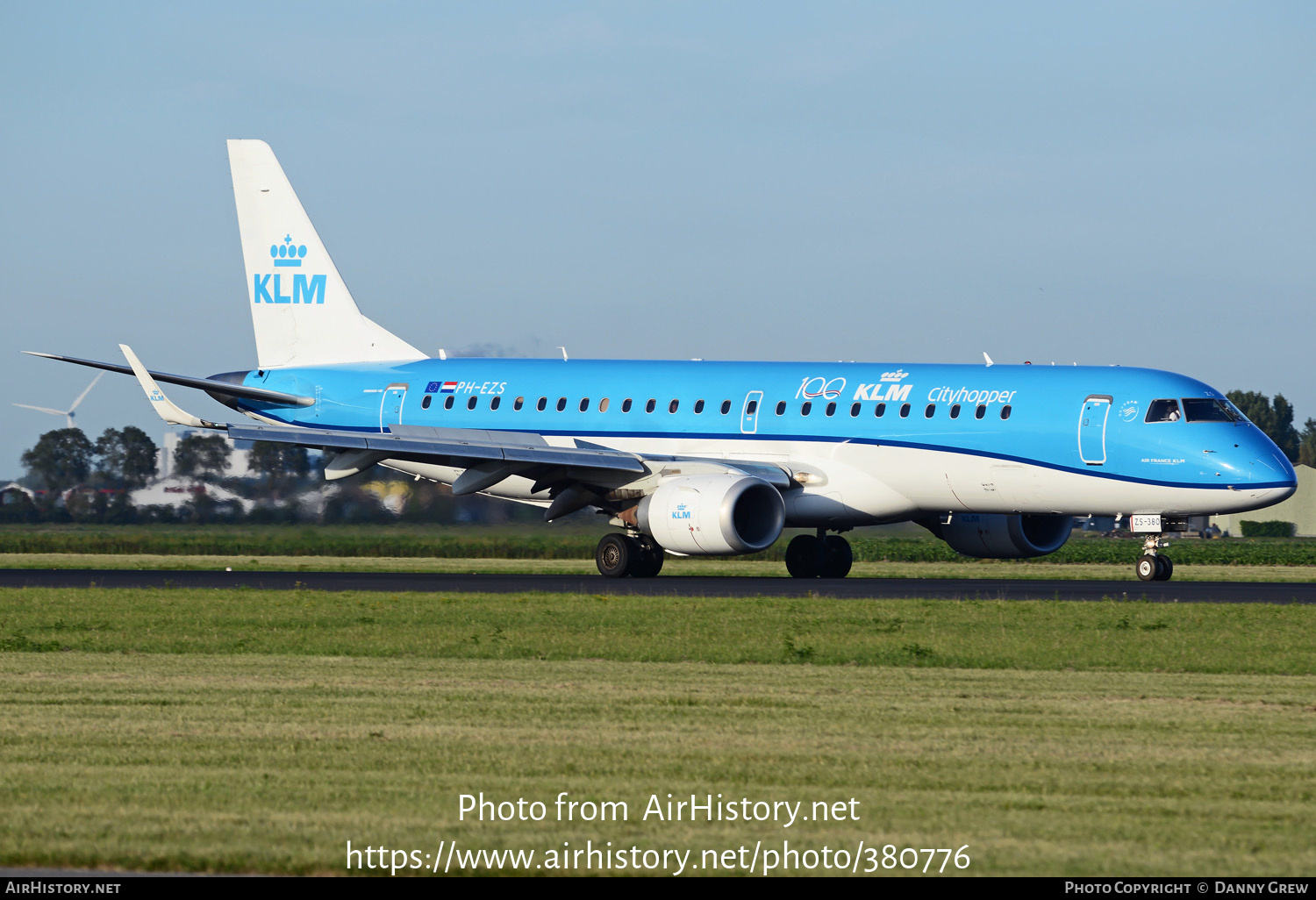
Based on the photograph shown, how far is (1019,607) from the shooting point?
73.2 ft

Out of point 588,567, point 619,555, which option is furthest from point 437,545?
point 619,555

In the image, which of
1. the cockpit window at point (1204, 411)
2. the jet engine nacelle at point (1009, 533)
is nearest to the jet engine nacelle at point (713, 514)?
the jet engine nacelle at point (1009, 533)

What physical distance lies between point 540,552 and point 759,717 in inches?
1344

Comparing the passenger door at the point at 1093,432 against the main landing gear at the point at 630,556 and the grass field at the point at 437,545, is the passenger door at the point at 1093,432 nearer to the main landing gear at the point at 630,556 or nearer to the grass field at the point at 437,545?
→ the grass field at the point at 437,545

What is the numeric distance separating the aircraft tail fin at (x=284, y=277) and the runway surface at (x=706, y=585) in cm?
624

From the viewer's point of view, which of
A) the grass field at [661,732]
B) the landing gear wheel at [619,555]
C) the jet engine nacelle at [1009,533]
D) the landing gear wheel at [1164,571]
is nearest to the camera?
the grass field at [661,732]

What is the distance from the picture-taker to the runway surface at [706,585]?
85.9 feet

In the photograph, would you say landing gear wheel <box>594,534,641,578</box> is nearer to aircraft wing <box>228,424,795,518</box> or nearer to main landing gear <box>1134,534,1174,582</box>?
aircraft wing <box>228,424,795,518</box>

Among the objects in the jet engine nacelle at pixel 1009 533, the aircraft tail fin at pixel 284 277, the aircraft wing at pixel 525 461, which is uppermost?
the aircraft tail fin at pixel 284 277

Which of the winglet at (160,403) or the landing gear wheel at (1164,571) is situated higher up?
the winglet at (160,403)

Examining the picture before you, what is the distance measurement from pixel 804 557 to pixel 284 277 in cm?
1391

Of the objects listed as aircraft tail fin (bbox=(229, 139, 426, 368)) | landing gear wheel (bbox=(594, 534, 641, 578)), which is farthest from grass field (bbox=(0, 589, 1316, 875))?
aircraft tail fin (bbox=(229, 139, 426, 368))

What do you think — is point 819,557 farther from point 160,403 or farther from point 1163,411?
point 160,403

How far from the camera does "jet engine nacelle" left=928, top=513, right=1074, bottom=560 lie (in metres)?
32.1
